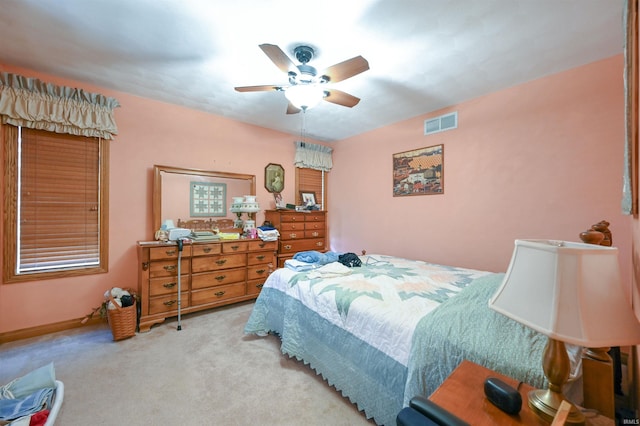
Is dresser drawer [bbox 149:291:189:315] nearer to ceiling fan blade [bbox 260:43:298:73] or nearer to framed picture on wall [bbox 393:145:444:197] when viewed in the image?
ceiling fan blade [bbox 260:43:298:73]

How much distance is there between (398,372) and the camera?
138cm

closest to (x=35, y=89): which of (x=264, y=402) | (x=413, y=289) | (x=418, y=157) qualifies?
(x=264, y=402)

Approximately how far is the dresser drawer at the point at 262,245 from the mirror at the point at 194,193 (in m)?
0.57

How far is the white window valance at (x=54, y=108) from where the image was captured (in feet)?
7.70

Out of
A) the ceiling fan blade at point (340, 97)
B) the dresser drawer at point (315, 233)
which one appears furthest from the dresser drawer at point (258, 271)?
the ceiling fan blade at point (340, 97)

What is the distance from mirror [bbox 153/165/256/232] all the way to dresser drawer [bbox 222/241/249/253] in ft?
1.78

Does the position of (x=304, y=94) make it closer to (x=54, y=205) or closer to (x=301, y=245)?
(x=301, y=245)

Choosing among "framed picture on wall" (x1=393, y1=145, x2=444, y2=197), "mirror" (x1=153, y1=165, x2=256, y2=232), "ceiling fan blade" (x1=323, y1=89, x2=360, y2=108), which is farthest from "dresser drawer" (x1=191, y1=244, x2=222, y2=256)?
"framed picture on wall" (x1=393, y1=145, x2=444, y2=197)

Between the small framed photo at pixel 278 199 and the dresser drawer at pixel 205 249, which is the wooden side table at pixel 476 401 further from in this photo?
the small framed photo at pixel 278 199

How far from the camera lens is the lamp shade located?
65cm

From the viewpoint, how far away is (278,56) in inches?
68.1

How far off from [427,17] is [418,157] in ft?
6.30

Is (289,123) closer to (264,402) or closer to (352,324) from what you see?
(352,324)

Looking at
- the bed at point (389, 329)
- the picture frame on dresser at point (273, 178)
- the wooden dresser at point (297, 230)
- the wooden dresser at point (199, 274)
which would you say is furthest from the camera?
the picture frame on dresser at point (273, 178)
